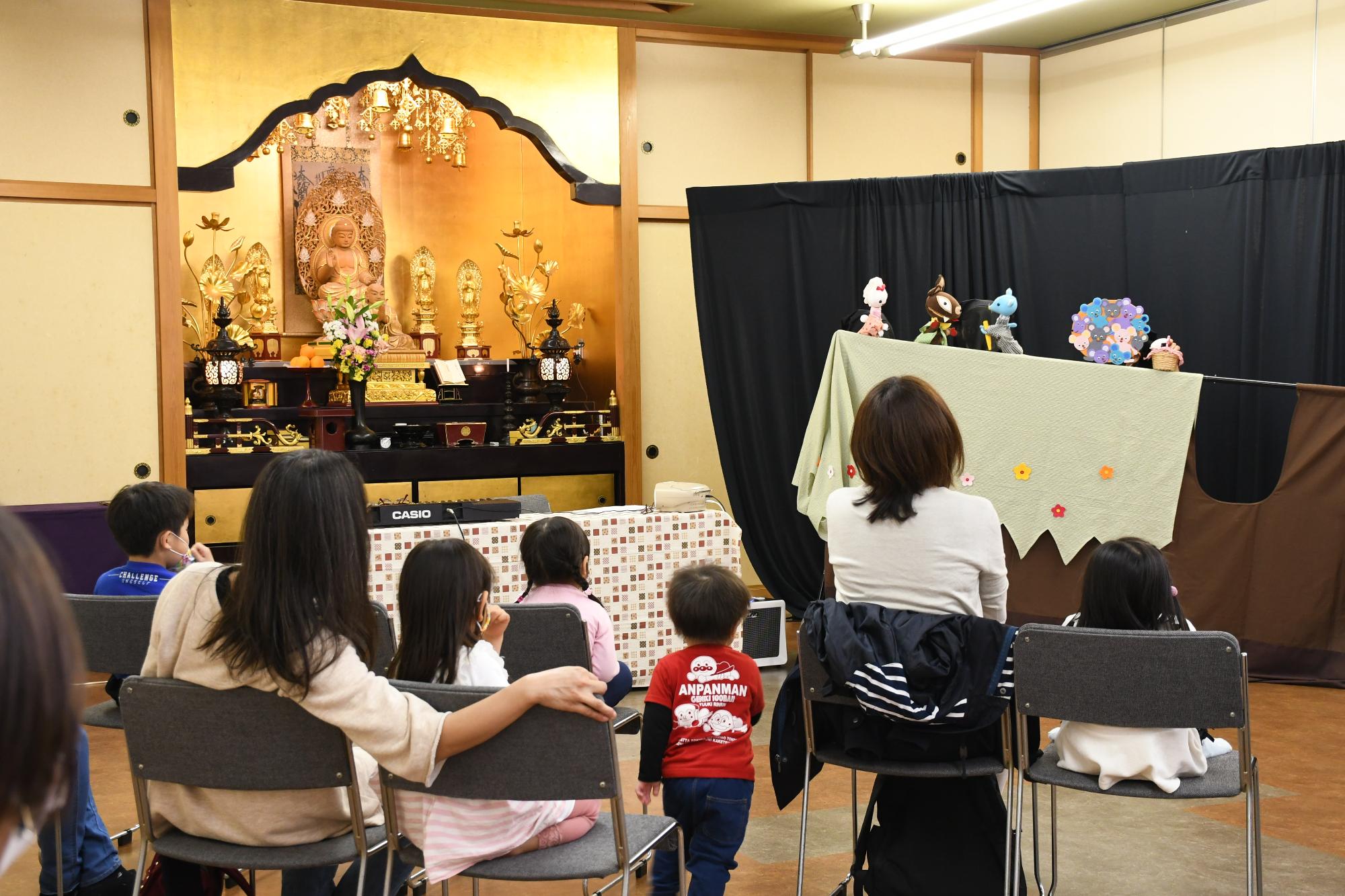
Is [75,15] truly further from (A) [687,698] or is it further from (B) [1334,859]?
(B) [1334,859]

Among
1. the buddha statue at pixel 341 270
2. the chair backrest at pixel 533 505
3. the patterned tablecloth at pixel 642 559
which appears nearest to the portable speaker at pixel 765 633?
the patterned tablecloth at pixel 642 559

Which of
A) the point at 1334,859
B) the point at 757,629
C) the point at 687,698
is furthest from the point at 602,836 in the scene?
the point at 757,629

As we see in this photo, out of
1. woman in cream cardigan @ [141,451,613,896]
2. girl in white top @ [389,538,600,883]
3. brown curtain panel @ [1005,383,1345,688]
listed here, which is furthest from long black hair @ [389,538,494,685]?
brown curtain panel @ [1005,383,1345,688]

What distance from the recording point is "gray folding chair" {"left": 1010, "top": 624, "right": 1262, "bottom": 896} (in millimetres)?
2309

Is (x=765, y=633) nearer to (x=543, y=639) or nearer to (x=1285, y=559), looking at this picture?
(x=1285, y=559)

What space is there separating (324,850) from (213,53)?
5.06 m

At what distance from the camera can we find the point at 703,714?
2.53 meters

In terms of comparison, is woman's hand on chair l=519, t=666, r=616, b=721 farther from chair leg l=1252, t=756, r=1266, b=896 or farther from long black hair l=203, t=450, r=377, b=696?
chair leg l=1252, t=756, r=1266, b=896

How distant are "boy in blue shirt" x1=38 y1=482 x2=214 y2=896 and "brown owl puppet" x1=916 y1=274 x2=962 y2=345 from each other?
3403 millimetres

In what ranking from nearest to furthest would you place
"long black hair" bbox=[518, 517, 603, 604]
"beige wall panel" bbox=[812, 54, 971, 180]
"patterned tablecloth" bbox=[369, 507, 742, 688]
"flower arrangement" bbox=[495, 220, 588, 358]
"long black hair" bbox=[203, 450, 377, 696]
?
"long black hair" bbox=[203, 450, 377, 696]
"long black hair" bbox=[518, 517, 603, 604]
"patterned tablecloth" bbox=[369, 507, 742, 688]
"beige wall panel" bbox=[812, 54, 971, 180]
"flower arrangement" bbox=[495, 220, 588, 358]

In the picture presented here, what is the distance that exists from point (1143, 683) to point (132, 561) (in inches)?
95.7

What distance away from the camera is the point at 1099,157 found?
7.14 m

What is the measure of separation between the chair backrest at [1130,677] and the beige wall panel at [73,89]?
5.12m

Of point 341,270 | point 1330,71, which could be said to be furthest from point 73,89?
point 1330,71
